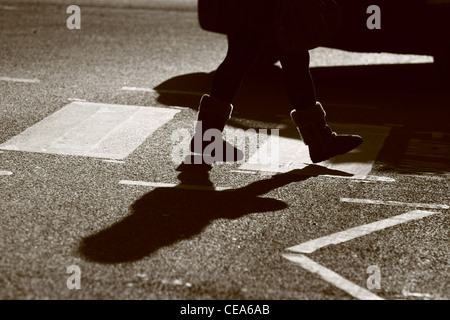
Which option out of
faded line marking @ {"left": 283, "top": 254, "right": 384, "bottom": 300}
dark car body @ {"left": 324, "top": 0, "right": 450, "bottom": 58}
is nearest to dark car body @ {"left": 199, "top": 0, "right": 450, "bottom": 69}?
dark car body @ {"left": 324, "top": 0, "right": 450, "bottom": 58}

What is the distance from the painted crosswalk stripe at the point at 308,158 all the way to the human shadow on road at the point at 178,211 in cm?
6

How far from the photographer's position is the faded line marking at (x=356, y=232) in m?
5.02

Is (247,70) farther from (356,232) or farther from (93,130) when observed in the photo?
(356,232)

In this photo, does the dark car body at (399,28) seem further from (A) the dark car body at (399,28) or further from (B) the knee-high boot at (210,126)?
(B) the knee-high boot at (210,126)

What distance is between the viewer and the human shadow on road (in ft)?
16.0

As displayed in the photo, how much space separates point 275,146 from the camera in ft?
22.9

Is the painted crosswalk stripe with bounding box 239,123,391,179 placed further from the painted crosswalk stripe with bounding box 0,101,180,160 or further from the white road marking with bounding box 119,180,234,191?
the painted crosswalk stripe with bounding box 0,101,180,160

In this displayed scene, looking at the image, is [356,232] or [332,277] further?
[356,232]

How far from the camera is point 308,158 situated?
264 inches

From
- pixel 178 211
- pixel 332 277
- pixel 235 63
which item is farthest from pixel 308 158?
pixel 332 277

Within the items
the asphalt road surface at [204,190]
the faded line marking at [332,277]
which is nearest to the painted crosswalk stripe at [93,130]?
the asphalt road surface at [204,190]

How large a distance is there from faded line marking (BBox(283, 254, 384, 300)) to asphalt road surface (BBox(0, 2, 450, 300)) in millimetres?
10
